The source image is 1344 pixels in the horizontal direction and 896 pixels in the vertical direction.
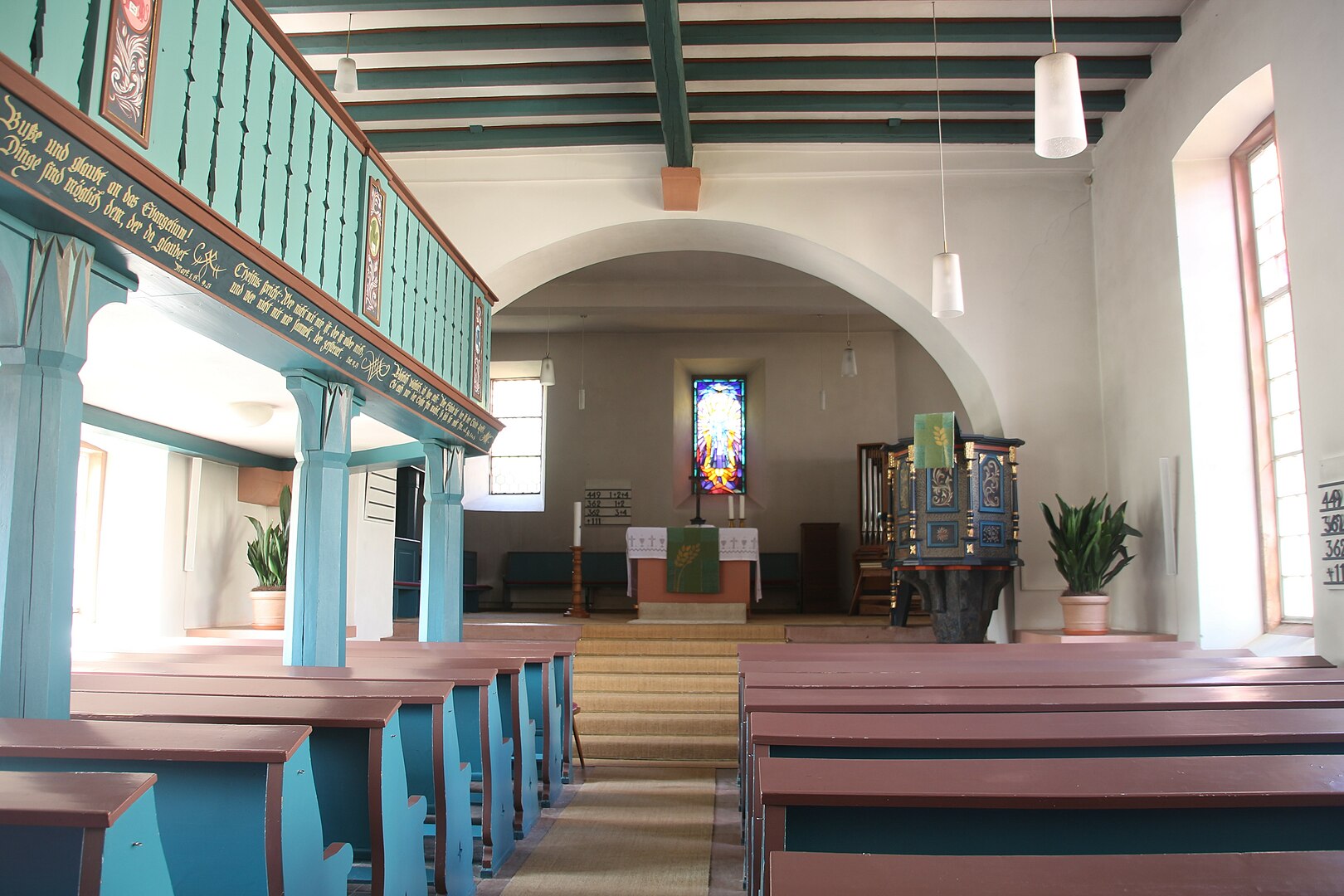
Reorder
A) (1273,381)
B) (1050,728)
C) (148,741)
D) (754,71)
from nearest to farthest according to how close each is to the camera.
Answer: (148,741)
(1050,728)
(1273,381)
(754,71)

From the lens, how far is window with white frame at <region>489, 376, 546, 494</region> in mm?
14875

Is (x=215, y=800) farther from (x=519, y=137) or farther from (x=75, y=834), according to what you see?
(x=519, y=137)

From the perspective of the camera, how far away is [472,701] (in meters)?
3.78

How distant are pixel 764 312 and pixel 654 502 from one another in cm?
333

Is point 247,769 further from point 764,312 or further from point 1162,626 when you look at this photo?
point 764,312

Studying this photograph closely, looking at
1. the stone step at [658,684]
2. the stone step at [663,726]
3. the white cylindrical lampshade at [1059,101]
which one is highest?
the white cylindrical lampshade at [1059,101]

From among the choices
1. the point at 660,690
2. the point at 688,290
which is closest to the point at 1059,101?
the point at 660,690

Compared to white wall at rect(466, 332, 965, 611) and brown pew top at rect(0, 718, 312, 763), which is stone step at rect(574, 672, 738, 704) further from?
white wall at rect(466, 332, 965, 611)

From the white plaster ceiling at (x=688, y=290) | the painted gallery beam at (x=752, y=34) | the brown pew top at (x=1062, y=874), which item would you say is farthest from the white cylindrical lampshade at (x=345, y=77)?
the white plaster ceiling at (x=688, y=290)

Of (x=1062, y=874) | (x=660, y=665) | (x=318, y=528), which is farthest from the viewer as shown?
(x=660, y=665)

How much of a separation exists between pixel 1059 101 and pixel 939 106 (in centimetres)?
359

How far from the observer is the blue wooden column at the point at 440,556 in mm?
7156

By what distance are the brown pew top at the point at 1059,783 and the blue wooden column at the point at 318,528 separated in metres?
3.51

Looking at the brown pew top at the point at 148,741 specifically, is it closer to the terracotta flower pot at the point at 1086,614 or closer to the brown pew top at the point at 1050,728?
the brown pew top at the point at 1050,728
